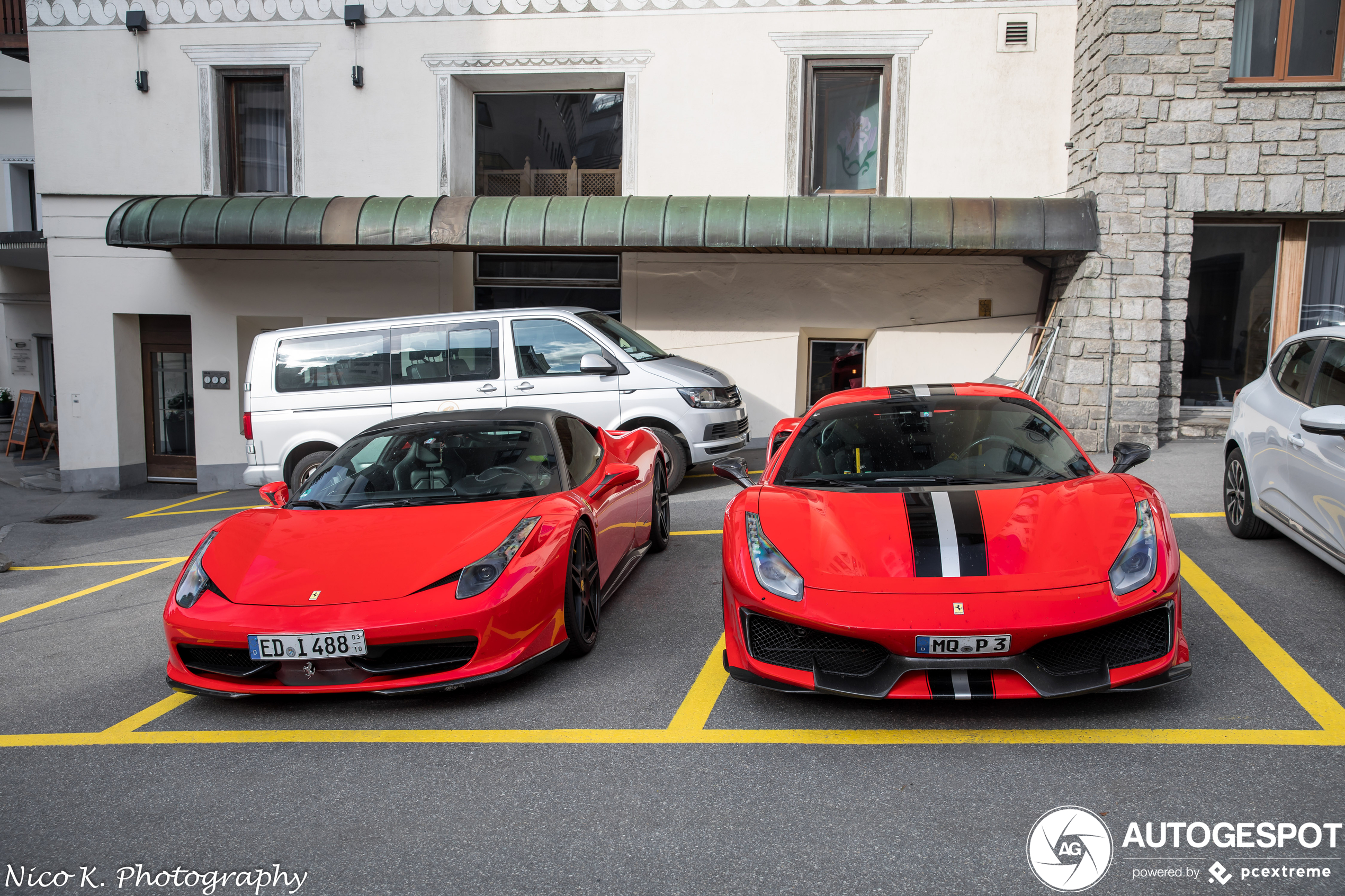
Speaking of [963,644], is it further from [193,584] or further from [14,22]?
[14,22]

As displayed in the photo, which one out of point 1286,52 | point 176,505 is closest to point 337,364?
point 176,505

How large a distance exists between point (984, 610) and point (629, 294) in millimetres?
10010

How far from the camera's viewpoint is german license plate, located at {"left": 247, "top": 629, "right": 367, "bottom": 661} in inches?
151

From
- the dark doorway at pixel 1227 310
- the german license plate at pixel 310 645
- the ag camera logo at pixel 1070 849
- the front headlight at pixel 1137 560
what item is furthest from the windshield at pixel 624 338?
the ag camera logo at pixel 1070 849

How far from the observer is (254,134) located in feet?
44.9

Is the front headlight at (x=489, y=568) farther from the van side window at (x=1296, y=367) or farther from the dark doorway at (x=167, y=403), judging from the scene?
the dark doorway at (x=167, y=403)

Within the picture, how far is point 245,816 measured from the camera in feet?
10.3

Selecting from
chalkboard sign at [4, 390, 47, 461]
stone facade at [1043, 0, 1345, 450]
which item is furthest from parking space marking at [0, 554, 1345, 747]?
chalkboard sign at [4, 390, 47, 461]

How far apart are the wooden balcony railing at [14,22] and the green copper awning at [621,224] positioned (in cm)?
559

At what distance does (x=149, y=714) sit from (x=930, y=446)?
3993mm

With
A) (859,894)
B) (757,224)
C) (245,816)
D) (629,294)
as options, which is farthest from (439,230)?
(859,894)

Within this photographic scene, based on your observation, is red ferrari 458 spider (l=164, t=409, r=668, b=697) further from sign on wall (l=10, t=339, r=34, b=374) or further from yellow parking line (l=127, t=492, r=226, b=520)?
sign on wall (l=10, t=339, r=34, b=374)

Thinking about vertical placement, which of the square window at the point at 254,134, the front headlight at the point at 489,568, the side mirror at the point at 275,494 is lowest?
the front headlight at the point at 489,568

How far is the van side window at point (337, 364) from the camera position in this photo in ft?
31.2
